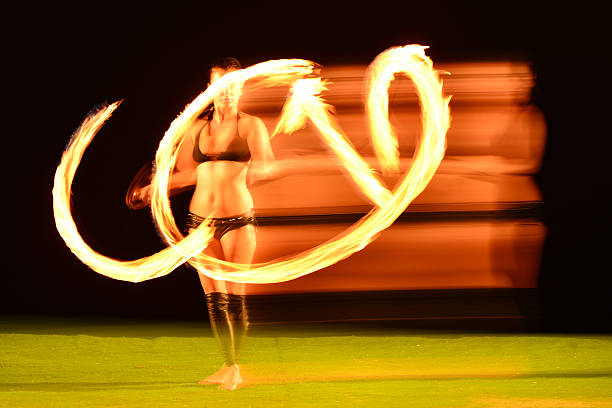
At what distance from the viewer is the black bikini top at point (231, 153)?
426 centimetres

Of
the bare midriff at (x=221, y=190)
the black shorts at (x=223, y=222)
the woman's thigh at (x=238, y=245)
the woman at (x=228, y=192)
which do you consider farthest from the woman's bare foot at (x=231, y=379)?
the bare midriff at (x=221, y=190)

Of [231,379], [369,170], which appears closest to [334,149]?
[369,170]

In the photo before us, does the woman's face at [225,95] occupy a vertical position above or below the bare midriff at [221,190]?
above

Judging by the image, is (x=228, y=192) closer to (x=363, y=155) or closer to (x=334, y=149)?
(x=334, y=149)

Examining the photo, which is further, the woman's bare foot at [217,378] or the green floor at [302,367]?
the woman's bare foot at [217,378]

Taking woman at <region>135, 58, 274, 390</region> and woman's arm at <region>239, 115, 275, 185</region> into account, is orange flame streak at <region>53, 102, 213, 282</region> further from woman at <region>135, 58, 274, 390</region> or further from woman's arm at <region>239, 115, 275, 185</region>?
woman's arm at <region>239, 115, 275, 185</region>

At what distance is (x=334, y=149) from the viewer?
5023 mm

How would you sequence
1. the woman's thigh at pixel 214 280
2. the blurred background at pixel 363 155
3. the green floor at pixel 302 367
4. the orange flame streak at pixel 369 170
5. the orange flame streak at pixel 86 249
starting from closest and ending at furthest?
the green floor at pixel 302 367 < the woman's thigh at pixel 214 280 < the orange flame streak at pixel 86 249 < the orange flame streak at pixel 369 170 < the blurred background at pixel 363 155

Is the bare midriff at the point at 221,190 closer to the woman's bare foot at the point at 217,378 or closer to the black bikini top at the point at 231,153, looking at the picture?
the black bikini top at the point at 231,153

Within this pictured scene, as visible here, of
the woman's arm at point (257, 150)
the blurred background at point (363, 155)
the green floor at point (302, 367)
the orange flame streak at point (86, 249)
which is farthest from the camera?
the blurred background at point (363, 155)

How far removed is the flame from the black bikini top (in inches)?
13.3

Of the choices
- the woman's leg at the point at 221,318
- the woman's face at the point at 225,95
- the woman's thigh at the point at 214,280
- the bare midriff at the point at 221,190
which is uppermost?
the woman's face at the point at 225,95

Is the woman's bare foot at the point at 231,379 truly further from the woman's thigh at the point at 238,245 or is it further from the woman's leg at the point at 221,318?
the woman's thigh at the point at 238,245

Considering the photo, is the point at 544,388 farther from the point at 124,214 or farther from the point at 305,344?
the point at 124,214
